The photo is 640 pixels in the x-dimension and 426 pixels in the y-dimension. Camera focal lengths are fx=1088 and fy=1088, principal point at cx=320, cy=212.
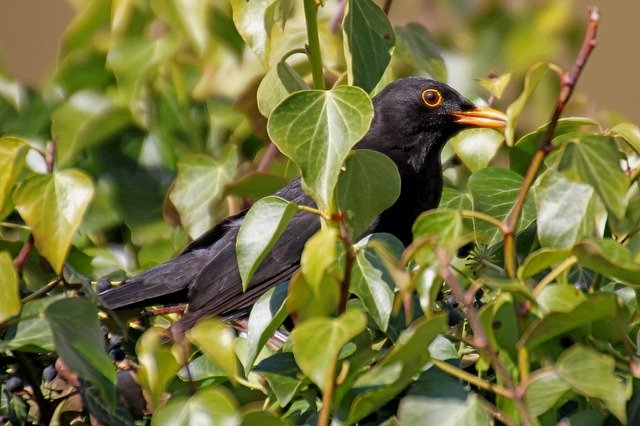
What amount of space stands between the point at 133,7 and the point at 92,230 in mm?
733

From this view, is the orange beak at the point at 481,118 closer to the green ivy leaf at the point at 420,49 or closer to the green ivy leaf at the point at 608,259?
the green ivy leaf at the point at 420,49

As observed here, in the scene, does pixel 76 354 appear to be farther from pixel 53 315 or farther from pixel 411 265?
pixel 411 265

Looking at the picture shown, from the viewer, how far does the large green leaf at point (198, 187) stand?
9.95 ft

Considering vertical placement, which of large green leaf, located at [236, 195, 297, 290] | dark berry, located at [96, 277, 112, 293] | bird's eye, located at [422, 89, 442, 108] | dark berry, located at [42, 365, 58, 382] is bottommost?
bird's eye, located at [422, 89, 442, 108]

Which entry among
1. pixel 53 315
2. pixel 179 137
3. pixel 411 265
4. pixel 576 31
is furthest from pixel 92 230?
pixel 576 31

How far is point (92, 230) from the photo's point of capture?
316 cm

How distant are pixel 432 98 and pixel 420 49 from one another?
715 mm

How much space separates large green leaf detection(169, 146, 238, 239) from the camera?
9.95 ft

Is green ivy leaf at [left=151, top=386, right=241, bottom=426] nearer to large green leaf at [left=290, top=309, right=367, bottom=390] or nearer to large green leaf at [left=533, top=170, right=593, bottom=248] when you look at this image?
large green leaf at [left=290, top=309, right=367, bottom=390]

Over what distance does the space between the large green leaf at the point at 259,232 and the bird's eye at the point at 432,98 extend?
210 cm

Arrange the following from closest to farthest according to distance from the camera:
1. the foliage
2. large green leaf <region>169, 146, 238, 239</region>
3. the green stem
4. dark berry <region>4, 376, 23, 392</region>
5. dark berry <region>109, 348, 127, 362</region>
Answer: the foliage → the green stem → dark berry <region>4, 376, 23, 392</region> → dark berry <region>109, 348, 127, 362</region> → large green leaf <region>169, 146, 238, 239</region>

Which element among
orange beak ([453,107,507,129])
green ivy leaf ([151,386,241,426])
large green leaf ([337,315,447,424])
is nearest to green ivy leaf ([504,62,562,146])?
large green leaf ([337,315,447,424])

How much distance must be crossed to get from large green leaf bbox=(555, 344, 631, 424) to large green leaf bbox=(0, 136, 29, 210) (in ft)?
3.48

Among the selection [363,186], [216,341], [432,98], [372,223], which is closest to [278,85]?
[363,186]
